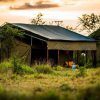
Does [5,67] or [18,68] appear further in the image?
[5,67]

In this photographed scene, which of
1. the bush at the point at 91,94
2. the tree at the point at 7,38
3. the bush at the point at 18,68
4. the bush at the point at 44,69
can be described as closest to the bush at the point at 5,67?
the bush at the point at 18,68

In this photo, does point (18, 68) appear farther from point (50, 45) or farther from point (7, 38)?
point (7, 38)

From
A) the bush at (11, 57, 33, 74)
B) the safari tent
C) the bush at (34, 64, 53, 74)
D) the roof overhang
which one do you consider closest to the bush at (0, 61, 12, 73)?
the bush at (11, 57, 33, 74)

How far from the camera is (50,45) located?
37000mm

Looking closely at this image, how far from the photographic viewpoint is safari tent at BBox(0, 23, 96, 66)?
3756 centimetres

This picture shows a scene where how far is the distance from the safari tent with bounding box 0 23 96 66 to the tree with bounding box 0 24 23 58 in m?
0.55

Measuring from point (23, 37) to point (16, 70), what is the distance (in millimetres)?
14653

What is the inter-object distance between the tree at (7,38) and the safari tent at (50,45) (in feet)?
1.81

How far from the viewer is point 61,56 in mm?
40875

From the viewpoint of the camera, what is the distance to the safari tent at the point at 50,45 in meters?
37.6

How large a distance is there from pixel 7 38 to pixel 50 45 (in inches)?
170

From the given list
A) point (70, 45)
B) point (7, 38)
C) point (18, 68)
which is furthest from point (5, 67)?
point (70, 45)

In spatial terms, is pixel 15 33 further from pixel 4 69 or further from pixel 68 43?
pixel 4 69

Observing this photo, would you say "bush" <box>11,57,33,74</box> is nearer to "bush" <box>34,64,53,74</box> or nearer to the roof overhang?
"bush" <box>34,64,53,74</box>
